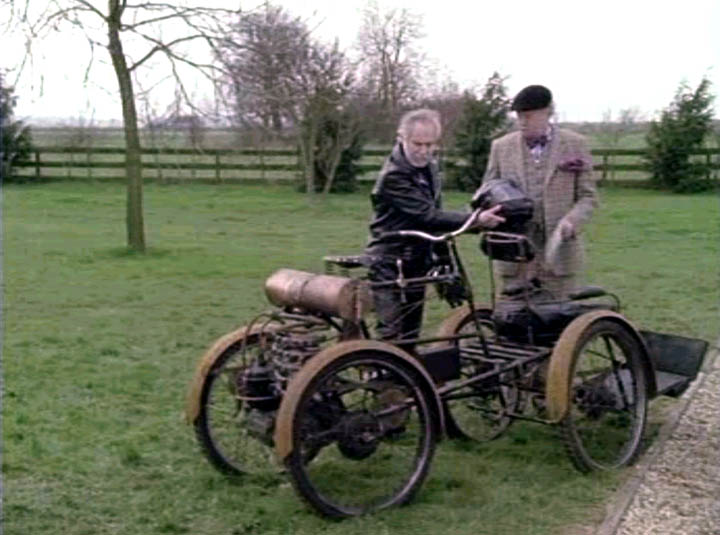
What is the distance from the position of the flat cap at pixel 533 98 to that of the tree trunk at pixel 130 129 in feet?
36.3

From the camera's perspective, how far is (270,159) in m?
33.1

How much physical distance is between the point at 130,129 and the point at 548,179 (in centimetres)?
1173

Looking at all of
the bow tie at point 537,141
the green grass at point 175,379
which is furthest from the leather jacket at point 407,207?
the green grass at point 175,379

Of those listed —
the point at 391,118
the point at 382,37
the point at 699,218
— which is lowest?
the point at 699,218

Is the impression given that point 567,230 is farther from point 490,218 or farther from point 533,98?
point 533,98

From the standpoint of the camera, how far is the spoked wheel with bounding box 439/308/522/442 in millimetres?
5352

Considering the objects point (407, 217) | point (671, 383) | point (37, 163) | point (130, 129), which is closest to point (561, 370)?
point (407, 217)

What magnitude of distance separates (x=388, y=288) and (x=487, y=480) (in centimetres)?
96

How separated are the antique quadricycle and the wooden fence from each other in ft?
86.8

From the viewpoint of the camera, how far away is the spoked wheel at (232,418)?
4.77 meters

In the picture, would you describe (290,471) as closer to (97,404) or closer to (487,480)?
(487,480)

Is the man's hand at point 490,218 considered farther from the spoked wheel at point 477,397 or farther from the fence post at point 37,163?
the fence post at point 37,163

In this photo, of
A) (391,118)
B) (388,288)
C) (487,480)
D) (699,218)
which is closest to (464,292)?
(388,288)

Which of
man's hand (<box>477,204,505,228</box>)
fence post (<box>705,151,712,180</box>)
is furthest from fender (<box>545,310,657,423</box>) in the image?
fence post (<box>705,151,712,180</box>)
